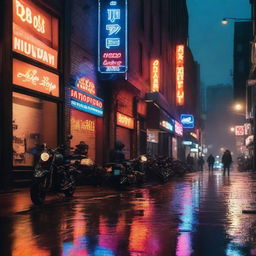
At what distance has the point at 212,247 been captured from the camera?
21.1 ft

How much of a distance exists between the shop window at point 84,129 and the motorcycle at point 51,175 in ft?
22.6

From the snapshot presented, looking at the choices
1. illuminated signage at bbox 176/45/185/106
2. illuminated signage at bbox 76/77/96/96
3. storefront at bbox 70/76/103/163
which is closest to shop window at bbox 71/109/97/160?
storefront at bbox 70/76/103/163

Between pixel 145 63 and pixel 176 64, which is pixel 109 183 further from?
pixel 176 64

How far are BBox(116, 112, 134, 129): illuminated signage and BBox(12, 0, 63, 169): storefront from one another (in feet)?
25.3

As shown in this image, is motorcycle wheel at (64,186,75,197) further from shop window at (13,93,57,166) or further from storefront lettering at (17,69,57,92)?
storefront lettering at (17,69,57,92)

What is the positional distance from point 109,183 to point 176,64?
33607 mm

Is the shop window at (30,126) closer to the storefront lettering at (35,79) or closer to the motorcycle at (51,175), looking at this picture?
the storefront lettering at (35,79)

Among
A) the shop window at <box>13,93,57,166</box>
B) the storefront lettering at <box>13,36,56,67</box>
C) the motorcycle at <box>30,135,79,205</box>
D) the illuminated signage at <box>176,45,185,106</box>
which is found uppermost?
the illuminated signage at <box>176,45,185,106</box>

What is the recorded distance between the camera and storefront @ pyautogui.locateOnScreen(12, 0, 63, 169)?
15367 mm

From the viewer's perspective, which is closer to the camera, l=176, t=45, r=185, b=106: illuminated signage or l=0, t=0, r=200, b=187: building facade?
l=0, t=0, r=200, b=187: building facade

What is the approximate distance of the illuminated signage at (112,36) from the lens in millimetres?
21953

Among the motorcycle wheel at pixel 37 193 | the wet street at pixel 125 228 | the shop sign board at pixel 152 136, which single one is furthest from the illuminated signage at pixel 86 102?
the shop sign board at pixel 152 136

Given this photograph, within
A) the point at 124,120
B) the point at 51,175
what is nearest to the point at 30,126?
the point at 51,175

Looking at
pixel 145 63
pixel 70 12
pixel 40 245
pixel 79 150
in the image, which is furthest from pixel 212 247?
pixel 145 63
